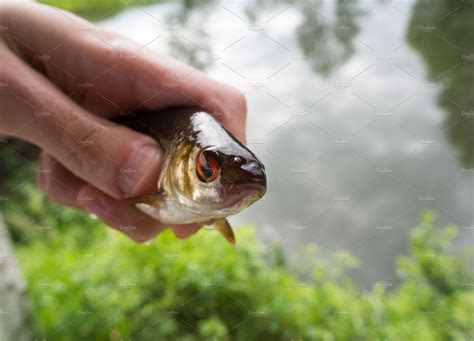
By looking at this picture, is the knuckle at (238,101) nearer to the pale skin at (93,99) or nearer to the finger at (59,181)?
the pale skin at (93,99)

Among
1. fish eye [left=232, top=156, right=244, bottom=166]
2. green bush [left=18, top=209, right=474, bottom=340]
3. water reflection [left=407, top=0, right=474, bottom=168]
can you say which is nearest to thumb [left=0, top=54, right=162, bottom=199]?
fish eye [left=232, top=156, right=244, bottom=166]

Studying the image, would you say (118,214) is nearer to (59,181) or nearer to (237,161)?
(59,181)

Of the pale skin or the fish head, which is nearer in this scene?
the fish head

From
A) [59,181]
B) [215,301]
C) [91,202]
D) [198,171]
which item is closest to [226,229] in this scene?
[198,171]

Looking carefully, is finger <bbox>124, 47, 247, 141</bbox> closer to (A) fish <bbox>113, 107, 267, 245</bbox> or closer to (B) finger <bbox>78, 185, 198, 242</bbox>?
(A) fish <bbox>113, 107, 267, 245</bbox>

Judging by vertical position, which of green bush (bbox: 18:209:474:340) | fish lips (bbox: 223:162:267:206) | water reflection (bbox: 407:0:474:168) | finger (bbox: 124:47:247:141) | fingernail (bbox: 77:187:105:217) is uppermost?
fish lips (bbox: 223:162:267:206)

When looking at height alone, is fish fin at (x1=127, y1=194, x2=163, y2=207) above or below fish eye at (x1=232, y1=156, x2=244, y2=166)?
below
